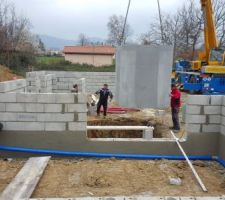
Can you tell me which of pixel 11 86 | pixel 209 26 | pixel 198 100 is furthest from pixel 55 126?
pixel 209 26

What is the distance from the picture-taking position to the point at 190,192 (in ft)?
17.1

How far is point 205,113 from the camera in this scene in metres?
6.77

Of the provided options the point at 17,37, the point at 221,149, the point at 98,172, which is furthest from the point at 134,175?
the point at 17,37

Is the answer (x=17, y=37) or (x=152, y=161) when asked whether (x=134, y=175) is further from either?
(x=17, y=37)

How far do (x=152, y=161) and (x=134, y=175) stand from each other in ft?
2.98

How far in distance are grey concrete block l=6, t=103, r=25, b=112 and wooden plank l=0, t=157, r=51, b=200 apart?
0.95 meters

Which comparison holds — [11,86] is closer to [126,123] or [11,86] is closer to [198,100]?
[126,123]

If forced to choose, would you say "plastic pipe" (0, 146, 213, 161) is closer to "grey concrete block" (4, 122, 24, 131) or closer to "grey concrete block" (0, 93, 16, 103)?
"grey concrete block" (4, 122, 24, 131)

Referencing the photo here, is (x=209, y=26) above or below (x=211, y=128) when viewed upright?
above

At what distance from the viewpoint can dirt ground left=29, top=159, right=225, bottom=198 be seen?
519 centimetres

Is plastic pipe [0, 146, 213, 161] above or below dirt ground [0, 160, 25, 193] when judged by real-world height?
above

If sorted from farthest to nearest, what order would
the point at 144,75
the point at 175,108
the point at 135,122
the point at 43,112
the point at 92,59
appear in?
the point at 92,59 < the point at 144,75 < the point at 135,122 < the point at 175,108 < the point at 43,112

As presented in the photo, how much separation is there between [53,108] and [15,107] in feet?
2.31

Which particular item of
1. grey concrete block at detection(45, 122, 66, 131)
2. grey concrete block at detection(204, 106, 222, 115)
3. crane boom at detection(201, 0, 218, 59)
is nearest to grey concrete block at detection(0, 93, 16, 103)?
grey concrete block at detection(45, 122, 66, 131)
